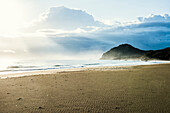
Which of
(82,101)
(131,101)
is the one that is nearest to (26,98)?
(82,101)

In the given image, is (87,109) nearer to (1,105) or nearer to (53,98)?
(53,98)

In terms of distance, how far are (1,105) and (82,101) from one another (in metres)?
3.62

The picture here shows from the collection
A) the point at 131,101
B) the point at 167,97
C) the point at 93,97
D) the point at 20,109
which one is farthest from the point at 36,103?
the point at 167,97

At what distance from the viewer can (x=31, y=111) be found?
6.30 meters

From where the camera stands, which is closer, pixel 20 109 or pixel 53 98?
pixel 20 109

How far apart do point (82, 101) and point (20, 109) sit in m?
2.68

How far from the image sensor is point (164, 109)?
6.29 m

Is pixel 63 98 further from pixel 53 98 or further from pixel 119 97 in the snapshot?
pixel 119 97

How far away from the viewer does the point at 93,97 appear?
8133 millimetres

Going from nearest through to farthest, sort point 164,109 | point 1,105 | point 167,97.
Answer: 1. point 164,109
2. point 1,105
3. point 167,97

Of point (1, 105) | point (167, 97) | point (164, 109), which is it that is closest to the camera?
point (164, 109)

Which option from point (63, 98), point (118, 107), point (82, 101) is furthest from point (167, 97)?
point (63, 98)

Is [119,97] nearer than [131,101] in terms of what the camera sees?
No

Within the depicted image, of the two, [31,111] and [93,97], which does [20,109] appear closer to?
[31,111]
